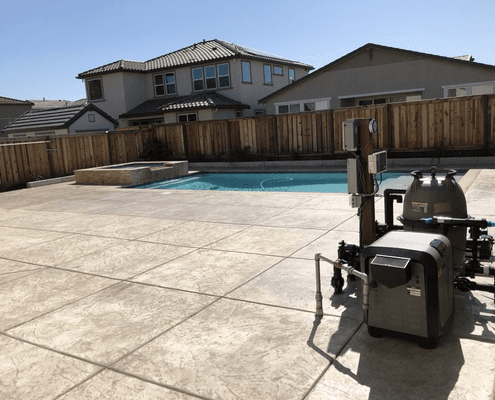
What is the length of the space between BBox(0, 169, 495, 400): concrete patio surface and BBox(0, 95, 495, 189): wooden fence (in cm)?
840

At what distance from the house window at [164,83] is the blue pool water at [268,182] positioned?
15991mm

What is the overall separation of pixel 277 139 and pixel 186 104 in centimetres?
1087

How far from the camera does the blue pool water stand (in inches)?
589

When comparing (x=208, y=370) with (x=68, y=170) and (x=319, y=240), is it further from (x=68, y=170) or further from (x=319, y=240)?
(x=68, y=170)

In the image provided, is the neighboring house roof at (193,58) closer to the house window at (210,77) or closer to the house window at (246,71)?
the house window at (246,71)

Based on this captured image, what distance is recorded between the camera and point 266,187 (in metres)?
15.5

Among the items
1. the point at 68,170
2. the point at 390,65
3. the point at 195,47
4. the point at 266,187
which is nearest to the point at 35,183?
the point at 68,170

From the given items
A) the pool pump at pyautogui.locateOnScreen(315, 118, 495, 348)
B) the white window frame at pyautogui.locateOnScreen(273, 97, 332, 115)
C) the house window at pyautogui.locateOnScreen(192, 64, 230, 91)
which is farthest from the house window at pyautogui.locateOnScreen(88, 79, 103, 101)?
the pool pump at pyautogui.locateOnScreen(315, 118, 495, 348)

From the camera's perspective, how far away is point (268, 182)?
1612 centimetres

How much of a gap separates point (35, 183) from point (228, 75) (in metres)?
16.5

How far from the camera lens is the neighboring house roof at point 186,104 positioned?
1080 inches

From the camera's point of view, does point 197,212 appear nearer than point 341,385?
No

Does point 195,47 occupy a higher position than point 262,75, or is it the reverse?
point 195,47

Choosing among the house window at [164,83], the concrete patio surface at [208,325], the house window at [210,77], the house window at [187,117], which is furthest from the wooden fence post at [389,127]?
the house window at [164,83]
